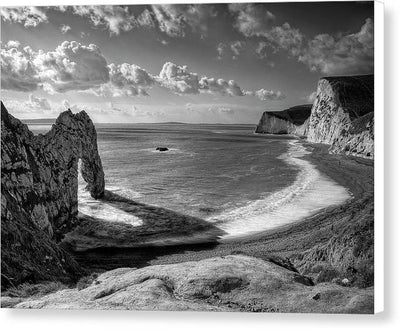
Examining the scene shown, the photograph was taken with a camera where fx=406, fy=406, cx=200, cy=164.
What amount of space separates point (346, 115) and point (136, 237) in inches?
315

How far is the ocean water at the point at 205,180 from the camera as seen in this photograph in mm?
11391

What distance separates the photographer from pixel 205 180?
44.0 feet

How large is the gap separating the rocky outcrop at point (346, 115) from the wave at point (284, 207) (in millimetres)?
1271

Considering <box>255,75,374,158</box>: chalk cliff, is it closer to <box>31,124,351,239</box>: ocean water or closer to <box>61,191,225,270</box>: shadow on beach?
<box>31,124,351,239</box>: ocean water

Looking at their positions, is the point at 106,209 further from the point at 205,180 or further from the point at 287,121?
the point at 287,121

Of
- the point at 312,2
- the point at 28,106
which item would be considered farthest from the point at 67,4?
the point at 312,2

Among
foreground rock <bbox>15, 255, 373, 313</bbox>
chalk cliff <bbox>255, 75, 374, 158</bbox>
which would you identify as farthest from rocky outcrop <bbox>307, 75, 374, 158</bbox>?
foreground rock <bbox>15, 255, 373, 313</bbox>

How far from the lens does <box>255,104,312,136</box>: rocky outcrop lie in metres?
10.6

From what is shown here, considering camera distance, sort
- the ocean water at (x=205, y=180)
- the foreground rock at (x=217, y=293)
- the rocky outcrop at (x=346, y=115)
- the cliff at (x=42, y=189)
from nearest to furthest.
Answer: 1. the foreground rock at (x=217, y=293)
2. the cliff at (x=42, y=189)
3. the rocky outcrop at (x=346, y=115)
4. the ocean water at (x=205, y=180)
